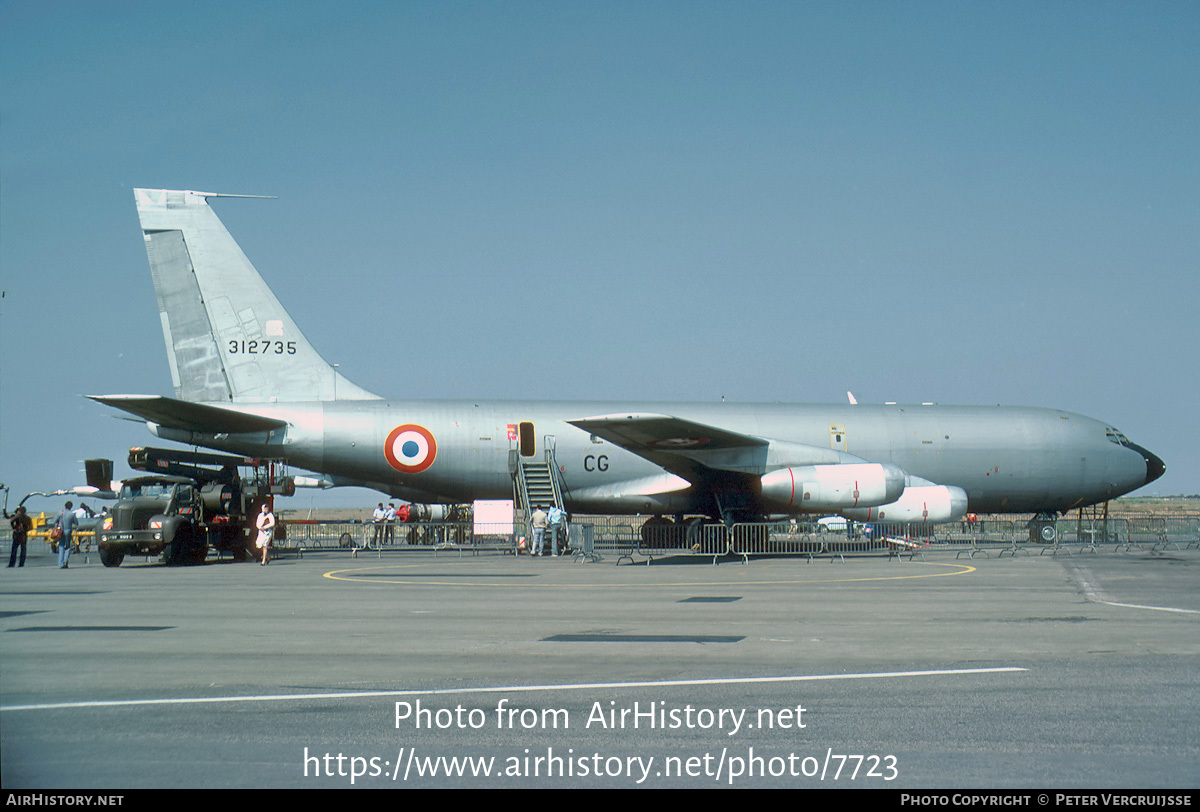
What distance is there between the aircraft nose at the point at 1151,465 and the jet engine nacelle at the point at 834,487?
11.8 meters

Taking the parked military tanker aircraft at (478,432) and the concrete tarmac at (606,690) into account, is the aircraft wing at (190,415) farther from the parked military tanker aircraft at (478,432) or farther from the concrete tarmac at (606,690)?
the concrete tarmac at (606,690)

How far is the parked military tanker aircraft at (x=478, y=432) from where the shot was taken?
2725cm

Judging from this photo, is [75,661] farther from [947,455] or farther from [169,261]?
[947,455]

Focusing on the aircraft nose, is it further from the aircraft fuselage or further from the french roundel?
the french roundel

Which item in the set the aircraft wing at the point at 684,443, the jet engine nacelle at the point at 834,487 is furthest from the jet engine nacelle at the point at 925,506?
the aircraft wing at the point at 684,443

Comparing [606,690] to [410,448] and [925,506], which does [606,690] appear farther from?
[925,506]

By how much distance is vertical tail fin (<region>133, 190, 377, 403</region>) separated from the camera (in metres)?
28.3

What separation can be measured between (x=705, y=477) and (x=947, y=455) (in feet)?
25.5

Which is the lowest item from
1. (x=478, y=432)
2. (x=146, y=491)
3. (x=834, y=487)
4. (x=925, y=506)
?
(x=925, y=506)

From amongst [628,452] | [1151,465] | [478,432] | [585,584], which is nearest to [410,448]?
[478,432]

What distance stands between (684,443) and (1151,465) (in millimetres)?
17185

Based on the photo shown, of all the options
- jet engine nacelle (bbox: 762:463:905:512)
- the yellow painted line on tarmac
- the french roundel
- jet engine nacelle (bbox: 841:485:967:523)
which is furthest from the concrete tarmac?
the french roundel

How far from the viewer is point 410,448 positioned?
28.0 metres

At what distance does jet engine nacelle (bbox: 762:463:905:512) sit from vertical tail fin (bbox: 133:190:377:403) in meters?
14.1
